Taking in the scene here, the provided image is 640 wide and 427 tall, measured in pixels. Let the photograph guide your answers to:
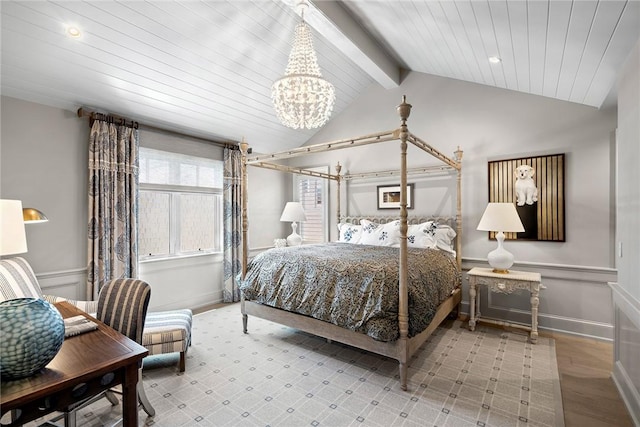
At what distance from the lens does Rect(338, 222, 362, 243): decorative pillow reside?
446cm

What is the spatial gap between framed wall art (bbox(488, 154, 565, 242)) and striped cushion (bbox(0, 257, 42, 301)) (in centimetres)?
474

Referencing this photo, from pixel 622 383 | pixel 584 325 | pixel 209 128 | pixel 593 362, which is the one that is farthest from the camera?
pixel 209 128

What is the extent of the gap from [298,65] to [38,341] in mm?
2486

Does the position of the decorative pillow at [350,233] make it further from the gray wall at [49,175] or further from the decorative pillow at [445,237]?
the gray wall at [49,175]

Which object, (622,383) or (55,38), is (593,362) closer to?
(622,383)

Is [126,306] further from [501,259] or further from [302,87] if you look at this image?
[501,259]

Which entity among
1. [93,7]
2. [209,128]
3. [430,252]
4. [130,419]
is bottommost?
[130,419]

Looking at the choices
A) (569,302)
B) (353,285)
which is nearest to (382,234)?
(353,285)

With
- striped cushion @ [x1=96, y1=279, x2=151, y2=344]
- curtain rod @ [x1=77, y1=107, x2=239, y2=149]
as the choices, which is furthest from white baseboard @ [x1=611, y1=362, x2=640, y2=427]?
curtain rod @ [x1=77, y1=107, x2=239, y2=149]

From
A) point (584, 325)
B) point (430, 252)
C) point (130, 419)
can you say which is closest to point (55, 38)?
point (130, 419)

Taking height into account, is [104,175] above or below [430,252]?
above

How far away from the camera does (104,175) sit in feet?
11.2

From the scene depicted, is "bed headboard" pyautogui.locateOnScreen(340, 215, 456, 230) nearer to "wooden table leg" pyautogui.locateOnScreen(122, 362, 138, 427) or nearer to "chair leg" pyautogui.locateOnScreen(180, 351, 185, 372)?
"chair leg" pyautogui.locateOnScreen(180, 351, 185, 372)

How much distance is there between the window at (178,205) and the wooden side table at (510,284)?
3.67 metres
